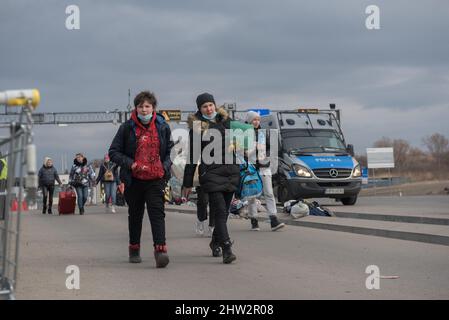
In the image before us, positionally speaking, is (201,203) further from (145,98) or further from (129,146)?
(145,98)

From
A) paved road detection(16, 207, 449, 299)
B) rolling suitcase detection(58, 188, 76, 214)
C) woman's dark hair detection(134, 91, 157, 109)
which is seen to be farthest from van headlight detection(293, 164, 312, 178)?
woman's dark hair detection(134, 91, 157, 109)

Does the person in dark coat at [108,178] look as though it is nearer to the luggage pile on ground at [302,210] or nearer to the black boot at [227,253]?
the luggage pile on ground at [302,210]

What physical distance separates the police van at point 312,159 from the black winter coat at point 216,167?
460 inches

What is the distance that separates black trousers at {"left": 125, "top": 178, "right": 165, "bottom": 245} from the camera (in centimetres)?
823

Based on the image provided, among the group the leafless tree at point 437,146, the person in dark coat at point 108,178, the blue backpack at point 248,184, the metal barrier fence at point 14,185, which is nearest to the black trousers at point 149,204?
the metal barrier fence at point 14,185

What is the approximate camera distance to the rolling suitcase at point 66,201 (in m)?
22.2

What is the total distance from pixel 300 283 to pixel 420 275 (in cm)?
139

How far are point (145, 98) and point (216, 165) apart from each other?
1133 millimetres

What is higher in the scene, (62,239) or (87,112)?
(87,112)

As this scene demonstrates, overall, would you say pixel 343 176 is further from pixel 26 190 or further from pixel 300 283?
pixel 26 190

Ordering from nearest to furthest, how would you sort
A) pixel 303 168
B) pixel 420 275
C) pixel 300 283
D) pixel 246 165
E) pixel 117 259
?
1. pixel 300 283
2. pixel 420 275
3. pixel 117 259
4. pixel 246 165
5. pixel 303 168

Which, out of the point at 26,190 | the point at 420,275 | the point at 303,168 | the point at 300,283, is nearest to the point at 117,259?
the point at 300,283

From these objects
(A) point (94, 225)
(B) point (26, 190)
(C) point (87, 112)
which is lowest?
(A) point (94, 225)

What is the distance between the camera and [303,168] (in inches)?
808
